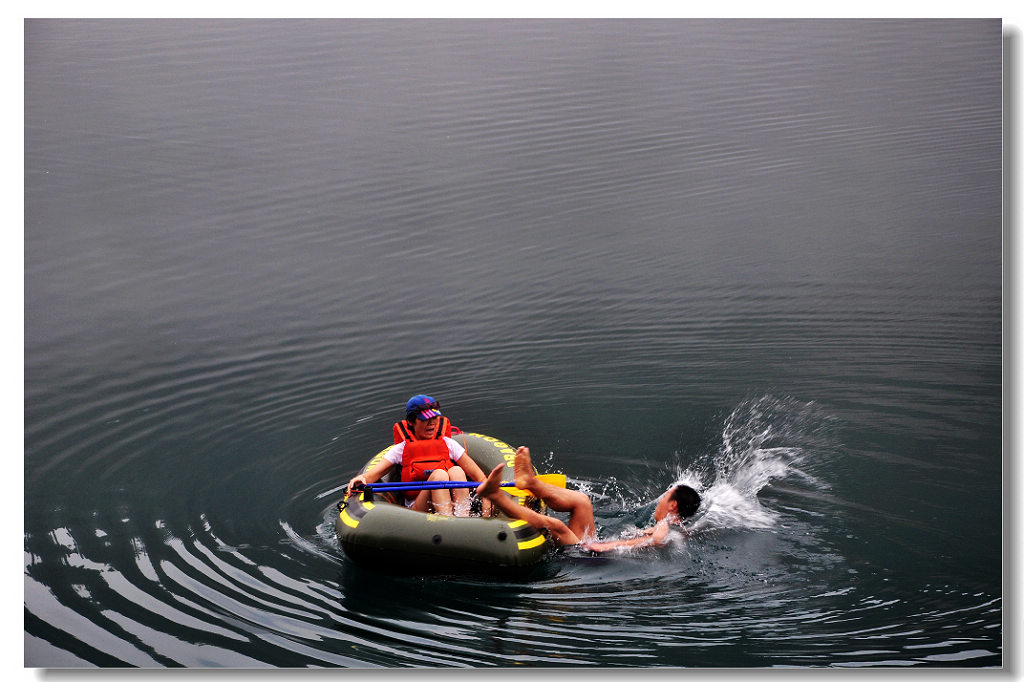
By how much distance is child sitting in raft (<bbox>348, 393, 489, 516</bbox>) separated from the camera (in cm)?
481

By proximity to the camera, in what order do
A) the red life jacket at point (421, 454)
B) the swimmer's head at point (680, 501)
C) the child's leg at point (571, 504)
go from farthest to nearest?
the red life jacket at point (421, 454), the swimmer's head at point (680, 501), the child's leg at point (571, 504)

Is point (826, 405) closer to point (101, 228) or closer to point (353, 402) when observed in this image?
point (353, 402)

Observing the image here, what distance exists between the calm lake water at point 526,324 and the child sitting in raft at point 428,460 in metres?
0.46

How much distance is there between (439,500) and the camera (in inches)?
189

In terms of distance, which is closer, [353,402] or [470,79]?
[470,79]

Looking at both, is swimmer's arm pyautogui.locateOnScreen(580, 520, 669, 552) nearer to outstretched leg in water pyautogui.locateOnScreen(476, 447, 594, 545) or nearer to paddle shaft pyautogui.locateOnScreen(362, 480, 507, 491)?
outstretched leg in water pyautogui.locateOnScreen(476, 447, 594, 545)

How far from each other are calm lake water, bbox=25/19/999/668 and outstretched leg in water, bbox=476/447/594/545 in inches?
8.1

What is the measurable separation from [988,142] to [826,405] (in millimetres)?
1654

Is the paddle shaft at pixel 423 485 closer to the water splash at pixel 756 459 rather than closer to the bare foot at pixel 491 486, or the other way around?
the bare foot at pixel 491 486

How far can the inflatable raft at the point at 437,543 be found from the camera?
4.31m

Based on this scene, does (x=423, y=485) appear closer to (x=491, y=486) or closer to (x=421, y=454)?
(x=421, y=454)

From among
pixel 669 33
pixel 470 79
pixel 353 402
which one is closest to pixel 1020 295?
pixel 669 33

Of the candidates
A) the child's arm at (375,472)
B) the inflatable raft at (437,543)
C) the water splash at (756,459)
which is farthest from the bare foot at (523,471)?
the water splash at (756,459)

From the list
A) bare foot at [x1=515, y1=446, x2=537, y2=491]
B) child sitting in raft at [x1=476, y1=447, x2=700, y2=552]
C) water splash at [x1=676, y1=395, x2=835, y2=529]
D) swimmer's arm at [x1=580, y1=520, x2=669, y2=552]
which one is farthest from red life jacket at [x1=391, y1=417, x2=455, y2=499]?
water splash at [x1=676, y1=395, x2=835, y2=529]
